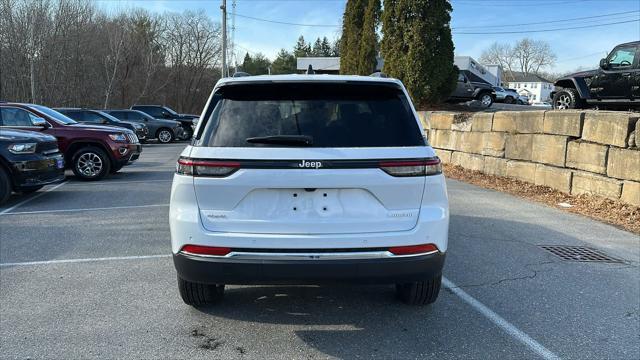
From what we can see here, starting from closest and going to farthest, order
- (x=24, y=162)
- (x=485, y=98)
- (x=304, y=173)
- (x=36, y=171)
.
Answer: (x=304, y=173)
(x=24, y=162)
(x=36, y=171)
(x=485, y=98)

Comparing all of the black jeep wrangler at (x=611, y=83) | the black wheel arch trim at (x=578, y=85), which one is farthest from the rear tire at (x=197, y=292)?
the black wheel arch trim at (x=578, y=85)

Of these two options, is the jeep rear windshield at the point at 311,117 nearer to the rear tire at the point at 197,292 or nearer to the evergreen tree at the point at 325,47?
the rear tire at the point at 197,292

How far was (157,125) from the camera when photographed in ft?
83.9

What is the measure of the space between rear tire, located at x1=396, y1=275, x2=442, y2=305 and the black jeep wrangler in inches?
383

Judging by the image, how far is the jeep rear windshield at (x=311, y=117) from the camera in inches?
131

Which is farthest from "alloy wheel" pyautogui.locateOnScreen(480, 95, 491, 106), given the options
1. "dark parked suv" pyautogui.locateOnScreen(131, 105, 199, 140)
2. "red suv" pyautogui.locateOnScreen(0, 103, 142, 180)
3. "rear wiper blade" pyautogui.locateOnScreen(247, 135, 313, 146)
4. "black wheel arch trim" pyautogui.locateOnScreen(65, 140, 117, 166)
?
"rear wiper blade" pyautogui.locateOnScreen(247, 135, 313, 146)

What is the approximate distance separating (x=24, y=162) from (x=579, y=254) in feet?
28.0

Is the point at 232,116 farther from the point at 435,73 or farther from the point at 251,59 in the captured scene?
the point at 251,59

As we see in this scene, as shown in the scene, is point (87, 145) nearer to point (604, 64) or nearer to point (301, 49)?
point (604, 64)

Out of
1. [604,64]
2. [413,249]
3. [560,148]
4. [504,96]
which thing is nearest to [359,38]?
[504,96]

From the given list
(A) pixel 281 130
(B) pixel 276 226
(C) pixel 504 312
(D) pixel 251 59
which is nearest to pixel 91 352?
(B) pixel 276 226

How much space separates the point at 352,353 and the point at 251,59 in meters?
88.1

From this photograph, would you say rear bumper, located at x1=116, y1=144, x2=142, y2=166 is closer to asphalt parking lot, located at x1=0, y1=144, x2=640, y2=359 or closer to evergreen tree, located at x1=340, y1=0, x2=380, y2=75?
asphalt parking lot, located at x1=0, y1=144, x2=640, y2=359

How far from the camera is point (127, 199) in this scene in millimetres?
9133
